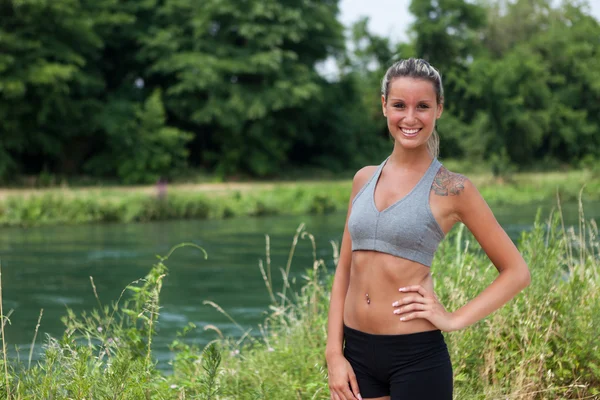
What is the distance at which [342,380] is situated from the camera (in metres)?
2.65

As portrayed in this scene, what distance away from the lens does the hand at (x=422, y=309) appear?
255cm

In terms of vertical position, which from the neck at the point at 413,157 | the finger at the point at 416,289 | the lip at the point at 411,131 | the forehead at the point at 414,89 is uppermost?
the forehead at the point at 414,89

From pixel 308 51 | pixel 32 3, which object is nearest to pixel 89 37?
pixel 32 3

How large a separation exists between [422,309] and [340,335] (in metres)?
0.32

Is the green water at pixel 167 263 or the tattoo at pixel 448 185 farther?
the green water at pixel 167 263

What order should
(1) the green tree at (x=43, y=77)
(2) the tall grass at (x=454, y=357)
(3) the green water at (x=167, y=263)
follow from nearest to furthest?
(2) the tall grass at (x=454, y=357) → (3) the green water at (x=167, y=263) → (1) the green tree at (x=43, y=77)

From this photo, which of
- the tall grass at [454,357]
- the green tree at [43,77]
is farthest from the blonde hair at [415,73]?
the green tree at [43,77]

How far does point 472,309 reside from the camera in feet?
8.61

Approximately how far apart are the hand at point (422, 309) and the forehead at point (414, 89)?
61 cm

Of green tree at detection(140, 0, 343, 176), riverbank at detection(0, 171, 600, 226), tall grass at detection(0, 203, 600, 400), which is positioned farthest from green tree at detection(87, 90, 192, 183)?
tall grass at detection(0, 203, 600, 400)

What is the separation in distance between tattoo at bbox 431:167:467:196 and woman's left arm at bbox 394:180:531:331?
0.6 inches

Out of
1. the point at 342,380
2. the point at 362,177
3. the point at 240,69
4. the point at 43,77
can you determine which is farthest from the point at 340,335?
the point at 240,69

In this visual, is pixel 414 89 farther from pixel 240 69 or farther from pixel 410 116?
pixel 240 69

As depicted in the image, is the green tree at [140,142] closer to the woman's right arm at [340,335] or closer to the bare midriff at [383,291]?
the woman's right arm at [340,335]
